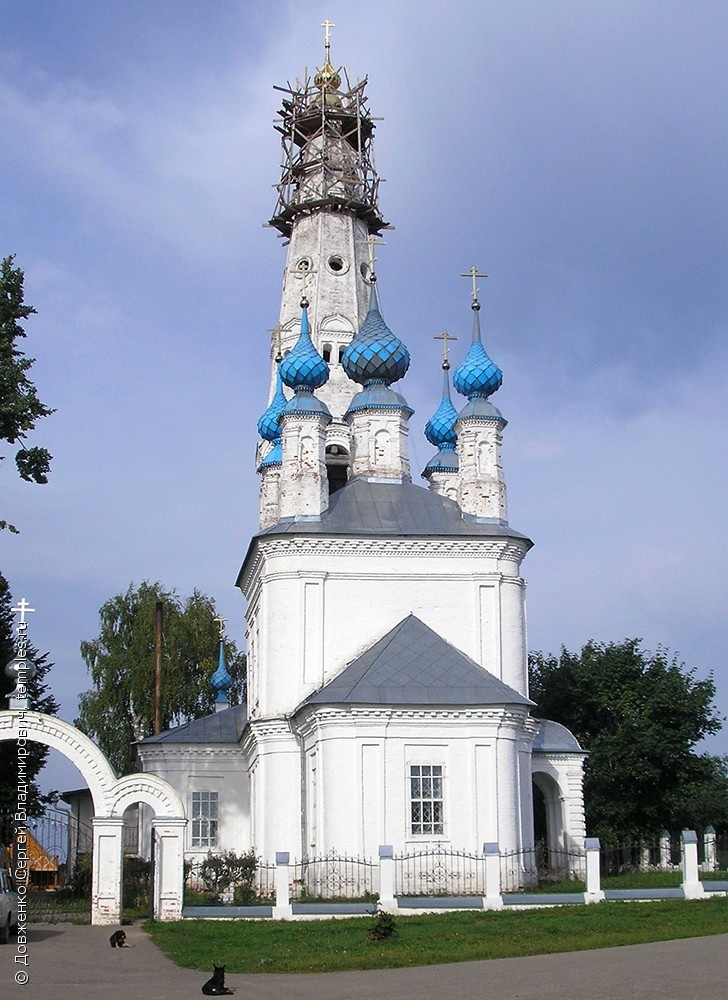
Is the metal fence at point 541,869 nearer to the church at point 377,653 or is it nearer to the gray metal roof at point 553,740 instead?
the church at point 377,653

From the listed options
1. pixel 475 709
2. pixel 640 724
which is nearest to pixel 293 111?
pixel 640 724

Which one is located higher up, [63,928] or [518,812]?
[518,812]

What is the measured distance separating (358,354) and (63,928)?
1489cm

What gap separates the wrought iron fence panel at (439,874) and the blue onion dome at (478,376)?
10.0 meters

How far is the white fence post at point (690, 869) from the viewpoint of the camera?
1989 centimetres

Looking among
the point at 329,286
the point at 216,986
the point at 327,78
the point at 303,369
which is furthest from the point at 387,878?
the point at 327,78

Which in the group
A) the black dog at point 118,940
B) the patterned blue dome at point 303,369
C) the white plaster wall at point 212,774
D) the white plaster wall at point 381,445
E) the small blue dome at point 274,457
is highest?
the patterned blue dome at point 303,369

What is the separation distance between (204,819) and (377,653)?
27.0 ft

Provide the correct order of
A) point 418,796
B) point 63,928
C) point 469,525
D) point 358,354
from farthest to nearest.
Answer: point 358,354 < point 469,525 < point 418,796 < point 63,928

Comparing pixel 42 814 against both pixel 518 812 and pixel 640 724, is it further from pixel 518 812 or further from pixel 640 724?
Result: pixel 640 724

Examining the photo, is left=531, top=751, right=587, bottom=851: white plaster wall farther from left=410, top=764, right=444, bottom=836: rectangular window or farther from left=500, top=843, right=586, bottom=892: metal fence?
left=410, top=764, right=444, bottom=836: rectangular window

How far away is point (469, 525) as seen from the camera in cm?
2681

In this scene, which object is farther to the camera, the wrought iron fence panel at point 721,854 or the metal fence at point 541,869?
the wrought iron fence panel at point 721,854

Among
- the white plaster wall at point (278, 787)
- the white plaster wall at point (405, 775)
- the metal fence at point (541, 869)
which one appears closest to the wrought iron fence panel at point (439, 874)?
the white plaster wall at point (405, 775)
